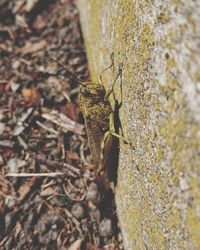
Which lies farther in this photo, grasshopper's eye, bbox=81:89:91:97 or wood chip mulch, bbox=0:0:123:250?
wood chip mulch, bbox=0:0:123:250

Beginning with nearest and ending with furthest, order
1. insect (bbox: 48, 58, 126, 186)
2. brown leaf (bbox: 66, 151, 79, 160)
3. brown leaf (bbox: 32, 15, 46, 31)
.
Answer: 1. insect (bbox: 48, 58, 126, 186)
2. brown leaf (bbox: 66, 151, 79, 160)
3. brown leaf (bbox: 32, 15, 46, 31)

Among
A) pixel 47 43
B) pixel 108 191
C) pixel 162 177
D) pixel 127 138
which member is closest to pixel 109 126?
pixel 127 138

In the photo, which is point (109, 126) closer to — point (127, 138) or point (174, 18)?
point (127, 138)

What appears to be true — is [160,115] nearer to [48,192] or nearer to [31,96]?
[48,192]

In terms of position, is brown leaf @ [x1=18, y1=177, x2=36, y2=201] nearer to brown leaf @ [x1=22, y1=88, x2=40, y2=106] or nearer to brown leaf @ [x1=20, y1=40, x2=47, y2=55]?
brown leaf @ [x1=22, y1=88, x2=40, y2=106]

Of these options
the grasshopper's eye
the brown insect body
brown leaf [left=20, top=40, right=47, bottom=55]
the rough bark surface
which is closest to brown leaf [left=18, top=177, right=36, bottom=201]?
the brown insect body
